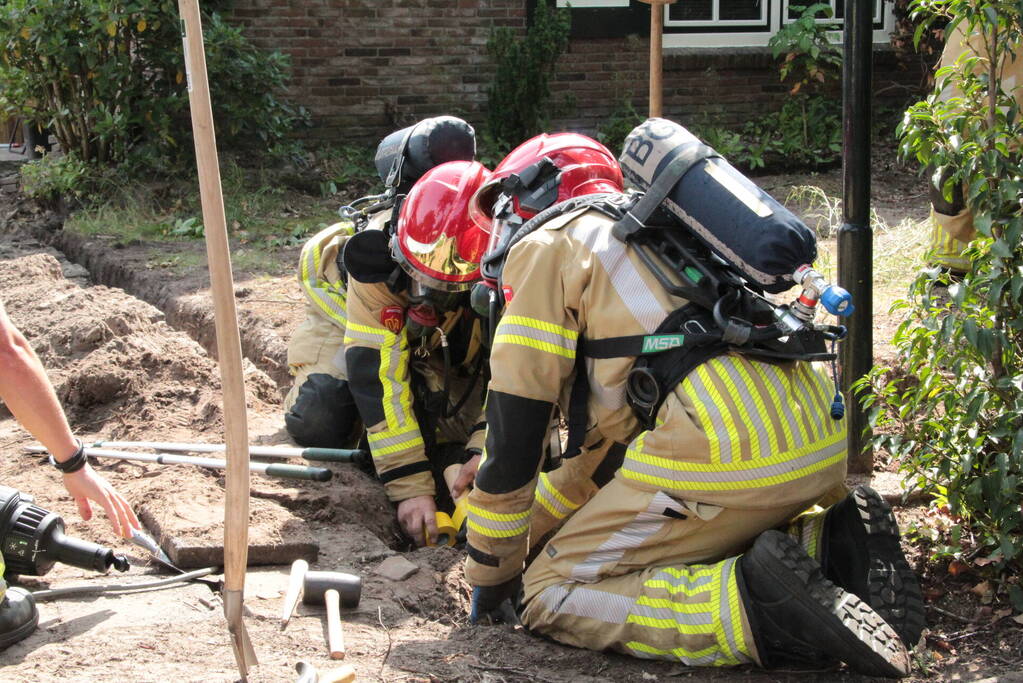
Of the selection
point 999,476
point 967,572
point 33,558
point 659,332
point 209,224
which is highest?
point 209,224

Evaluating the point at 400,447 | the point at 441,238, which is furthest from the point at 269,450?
the point at 441,238

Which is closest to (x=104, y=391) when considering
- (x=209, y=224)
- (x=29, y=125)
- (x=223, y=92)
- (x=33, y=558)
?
(x=33, y=558)

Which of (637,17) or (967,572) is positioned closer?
(967,572)

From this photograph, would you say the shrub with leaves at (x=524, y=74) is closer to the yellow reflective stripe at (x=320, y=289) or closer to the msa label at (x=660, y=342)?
the yellow reflective stripe at (x=320, y=289)

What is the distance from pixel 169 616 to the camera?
132 inches

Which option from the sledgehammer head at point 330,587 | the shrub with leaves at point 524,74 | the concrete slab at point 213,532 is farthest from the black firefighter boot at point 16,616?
the shrub with leaves at point 524,74

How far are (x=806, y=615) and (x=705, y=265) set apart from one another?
1.02m

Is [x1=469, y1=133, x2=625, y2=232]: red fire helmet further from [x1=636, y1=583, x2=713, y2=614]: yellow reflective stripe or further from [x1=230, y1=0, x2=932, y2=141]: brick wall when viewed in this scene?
[x1=230, y1=0, x2=932, y2=141]: brick wall

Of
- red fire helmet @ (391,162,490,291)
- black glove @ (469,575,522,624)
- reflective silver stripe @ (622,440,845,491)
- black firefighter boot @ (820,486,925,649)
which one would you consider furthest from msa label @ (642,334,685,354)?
red fire helmet @ (391,162,490,291)

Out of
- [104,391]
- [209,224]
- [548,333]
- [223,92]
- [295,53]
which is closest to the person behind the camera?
[209,224]

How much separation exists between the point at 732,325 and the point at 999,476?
938mm

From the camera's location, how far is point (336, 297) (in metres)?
5.05

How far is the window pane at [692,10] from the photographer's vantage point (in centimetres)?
1173

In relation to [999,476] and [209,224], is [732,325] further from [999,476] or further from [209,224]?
[209,224]
